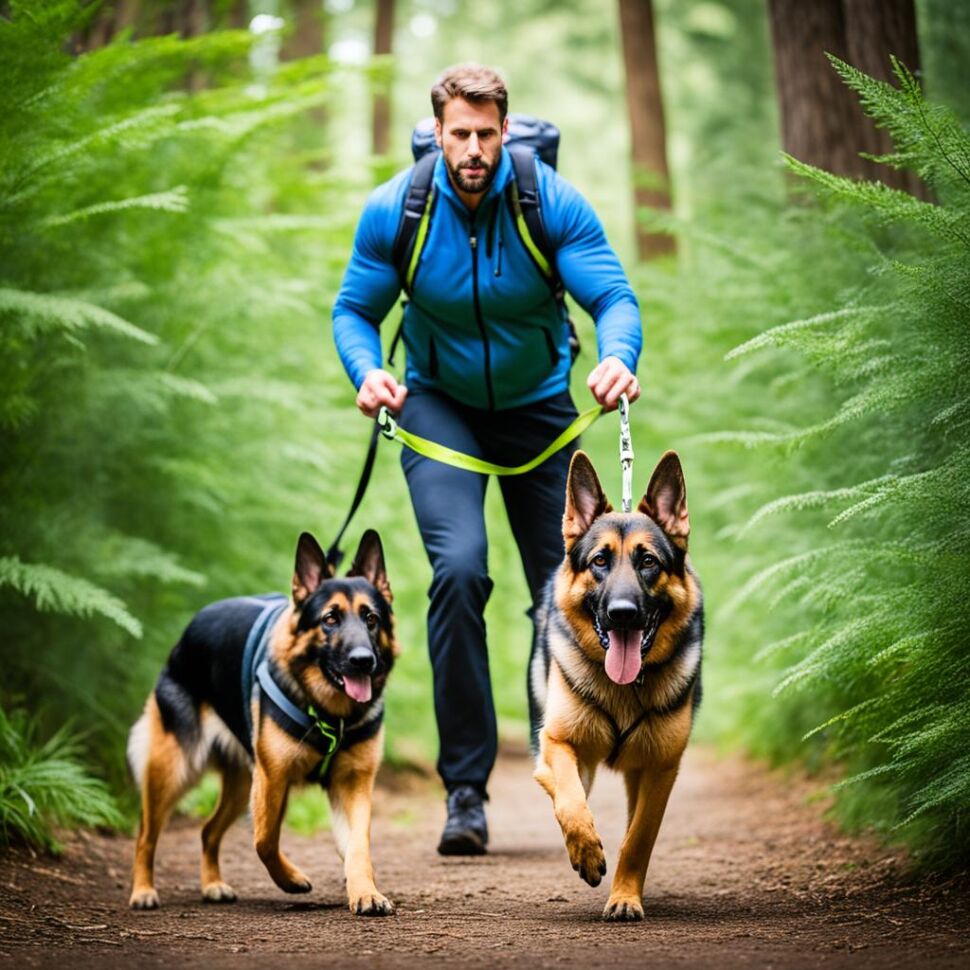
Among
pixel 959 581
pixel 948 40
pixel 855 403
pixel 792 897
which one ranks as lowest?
pixel 792 897

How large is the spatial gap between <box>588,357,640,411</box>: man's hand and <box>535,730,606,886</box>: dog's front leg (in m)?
1.24

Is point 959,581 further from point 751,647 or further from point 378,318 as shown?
point 751,647

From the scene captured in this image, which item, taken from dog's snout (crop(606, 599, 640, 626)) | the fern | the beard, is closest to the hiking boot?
the fern

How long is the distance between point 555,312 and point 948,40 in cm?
699

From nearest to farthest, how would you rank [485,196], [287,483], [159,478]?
[485,196] < [159,478] < [287,483]

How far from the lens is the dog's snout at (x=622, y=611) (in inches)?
149

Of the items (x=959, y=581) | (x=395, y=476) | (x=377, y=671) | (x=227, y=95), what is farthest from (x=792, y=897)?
(x=227, y=95)

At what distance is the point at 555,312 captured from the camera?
520 cm

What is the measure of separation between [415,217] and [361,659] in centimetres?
187

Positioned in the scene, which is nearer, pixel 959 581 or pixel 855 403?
pixel 959 581

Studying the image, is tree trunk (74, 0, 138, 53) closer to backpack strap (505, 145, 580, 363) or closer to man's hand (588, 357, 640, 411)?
backpack strap (505, 145, 580, 363)

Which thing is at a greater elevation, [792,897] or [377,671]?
[377,671]

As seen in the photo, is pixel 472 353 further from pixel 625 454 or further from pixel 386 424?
pixel 625 454

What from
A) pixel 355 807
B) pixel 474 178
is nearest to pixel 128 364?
pixel 474 178
